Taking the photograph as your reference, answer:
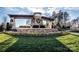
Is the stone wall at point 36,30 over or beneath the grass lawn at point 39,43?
over

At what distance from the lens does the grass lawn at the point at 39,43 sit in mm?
2888

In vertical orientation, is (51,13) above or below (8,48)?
above

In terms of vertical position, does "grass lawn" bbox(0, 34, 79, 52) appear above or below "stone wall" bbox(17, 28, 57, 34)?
below

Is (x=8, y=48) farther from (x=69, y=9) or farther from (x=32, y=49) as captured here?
(x=69, y=9)

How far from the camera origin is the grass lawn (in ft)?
9.48

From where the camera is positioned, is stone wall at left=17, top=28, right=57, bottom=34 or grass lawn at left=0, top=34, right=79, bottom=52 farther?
stone wall at left=17, top=28, right=57, bottom=34

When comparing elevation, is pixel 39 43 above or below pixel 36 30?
below

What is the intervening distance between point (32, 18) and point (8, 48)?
685 mm

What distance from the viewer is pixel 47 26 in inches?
119

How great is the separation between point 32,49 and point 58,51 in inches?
17.8

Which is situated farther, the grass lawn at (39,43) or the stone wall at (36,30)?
the stone wall at (36,30)

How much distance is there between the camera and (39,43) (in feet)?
9.57
